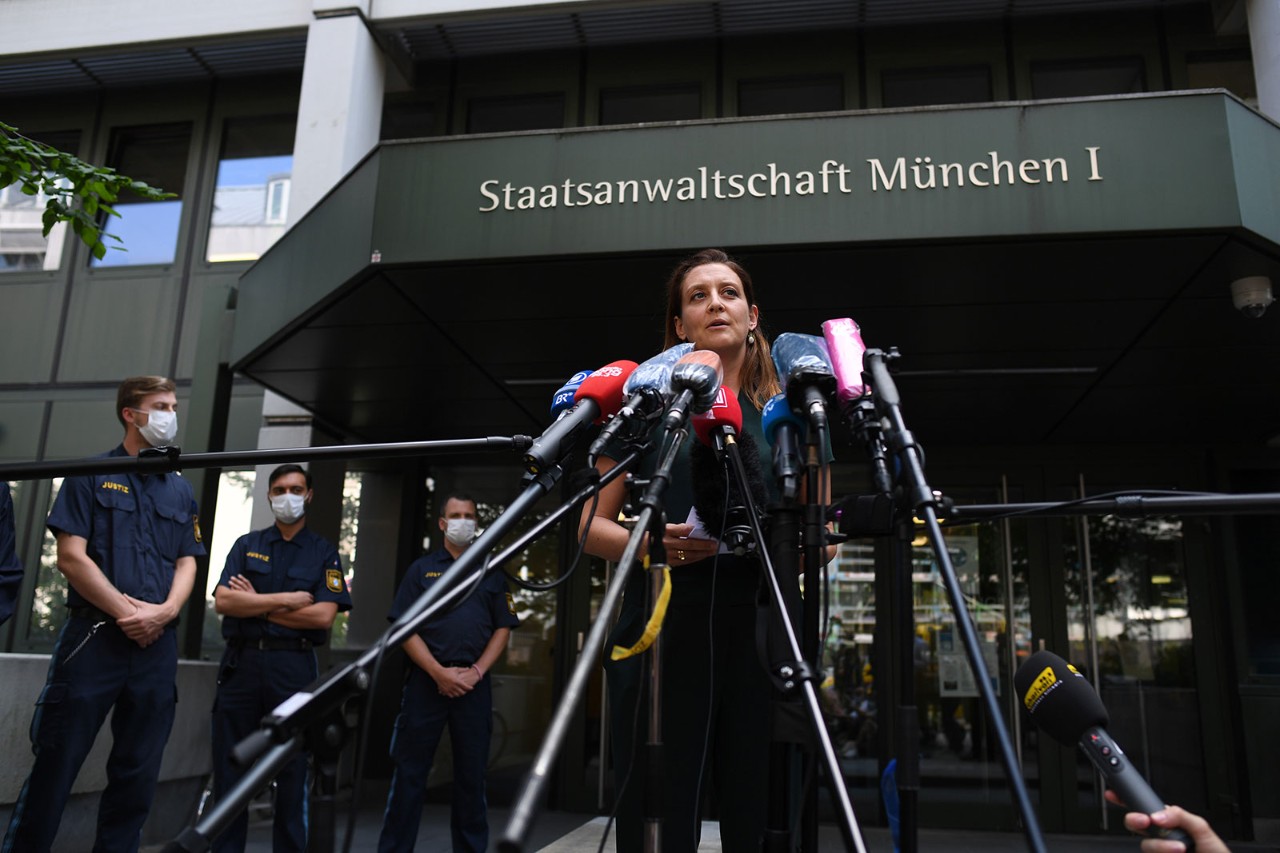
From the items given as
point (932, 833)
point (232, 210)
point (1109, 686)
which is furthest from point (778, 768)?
point (232, 210)

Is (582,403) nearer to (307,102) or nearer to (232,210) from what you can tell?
(307,102)

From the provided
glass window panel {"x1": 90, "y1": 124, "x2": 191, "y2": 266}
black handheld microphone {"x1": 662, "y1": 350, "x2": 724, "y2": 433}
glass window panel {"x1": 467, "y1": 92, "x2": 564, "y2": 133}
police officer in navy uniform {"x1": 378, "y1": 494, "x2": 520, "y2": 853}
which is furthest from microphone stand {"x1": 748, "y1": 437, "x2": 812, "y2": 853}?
glass window panel {"x1": 90, "y1": 124, "x2": 191, "y2": 266}

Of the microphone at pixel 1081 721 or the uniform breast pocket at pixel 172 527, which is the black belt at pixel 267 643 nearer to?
the uniform breast pocket at pixel 172 527

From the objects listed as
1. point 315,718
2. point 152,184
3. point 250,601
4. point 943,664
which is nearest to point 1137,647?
point 943,664

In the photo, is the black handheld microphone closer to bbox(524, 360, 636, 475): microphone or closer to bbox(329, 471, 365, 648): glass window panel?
bbox(524, 360, 636, 475): microphone

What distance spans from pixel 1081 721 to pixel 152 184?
33.9 ft

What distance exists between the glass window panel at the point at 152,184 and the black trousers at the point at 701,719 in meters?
8.67

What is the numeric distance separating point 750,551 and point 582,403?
1.64 ft

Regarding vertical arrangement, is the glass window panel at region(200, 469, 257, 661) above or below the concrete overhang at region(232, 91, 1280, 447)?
below

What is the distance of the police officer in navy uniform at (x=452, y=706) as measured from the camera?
4996 millimetres

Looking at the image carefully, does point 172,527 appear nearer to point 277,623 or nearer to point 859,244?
point 277,623

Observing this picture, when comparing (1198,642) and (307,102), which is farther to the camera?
(307,102)

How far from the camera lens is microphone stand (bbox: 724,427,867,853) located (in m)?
1.41

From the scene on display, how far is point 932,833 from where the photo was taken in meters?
7.20
